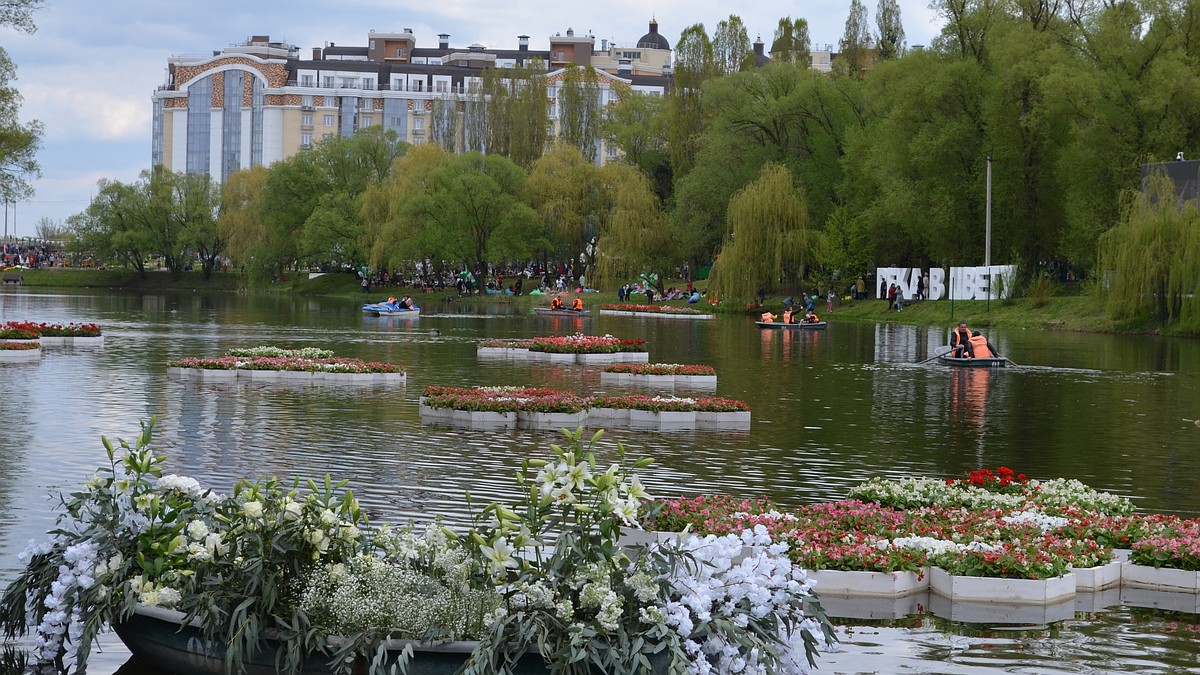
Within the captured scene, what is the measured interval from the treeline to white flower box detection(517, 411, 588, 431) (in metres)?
37.7

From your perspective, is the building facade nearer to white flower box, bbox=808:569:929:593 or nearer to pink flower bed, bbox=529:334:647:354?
pink flower bed, bbox=529:334:647:354

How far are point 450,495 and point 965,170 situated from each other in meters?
57.9

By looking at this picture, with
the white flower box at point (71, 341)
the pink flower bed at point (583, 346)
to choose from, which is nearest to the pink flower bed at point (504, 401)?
the pink flower bed at point (583, 346)

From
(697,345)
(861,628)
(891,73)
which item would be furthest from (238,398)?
(891,73)

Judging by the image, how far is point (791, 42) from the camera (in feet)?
302

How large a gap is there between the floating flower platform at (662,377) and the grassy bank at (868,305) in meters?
29.4

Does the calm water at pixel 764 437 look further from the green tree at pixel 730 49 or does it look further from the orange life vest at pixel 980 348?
the green tree at pixel 730 49

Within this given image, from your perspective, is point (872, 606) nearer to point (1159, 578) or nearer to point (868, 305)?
point (1159, 578)

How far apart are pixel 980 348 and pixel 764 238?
1363 inches

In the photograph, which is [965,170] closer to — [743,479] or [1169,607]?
[743,479]

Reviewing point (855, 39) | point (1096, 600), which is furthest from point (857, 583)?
point (855, 39)

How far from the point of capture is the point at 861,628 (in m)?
10.8

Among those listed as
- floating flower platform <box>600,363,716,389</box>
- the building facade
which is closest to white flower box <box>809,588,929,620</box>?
floating flower platform <box>600,363,716,389</box>

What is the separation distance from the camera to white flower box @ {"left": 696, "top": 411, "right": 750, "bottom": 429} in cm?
2358
